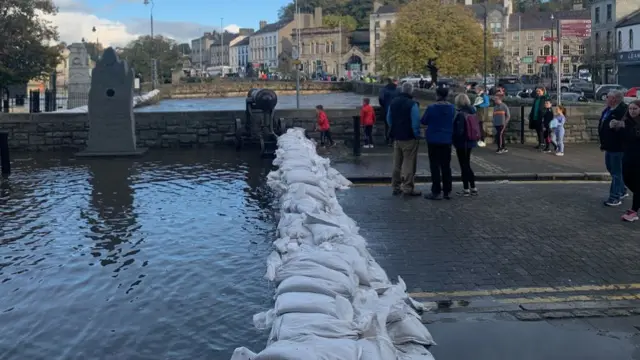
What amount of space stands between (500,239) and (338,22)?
13149 centimetres

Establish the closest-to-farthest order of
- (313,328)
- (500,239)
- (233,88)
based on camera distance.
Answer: (313,328) → (500,239) → (233,88)

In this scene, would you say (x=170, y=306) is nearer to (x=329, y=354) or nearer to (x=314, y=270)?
(x=314, y=270)

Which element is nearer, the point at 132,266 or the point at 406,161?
the point at 132,266

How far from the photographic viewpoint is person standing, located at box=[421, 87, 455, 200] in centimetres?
1119

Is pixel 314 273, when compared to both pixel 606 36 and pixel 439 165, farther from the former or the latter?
pixel 606 36

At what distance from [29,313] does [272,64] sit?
137077 mm

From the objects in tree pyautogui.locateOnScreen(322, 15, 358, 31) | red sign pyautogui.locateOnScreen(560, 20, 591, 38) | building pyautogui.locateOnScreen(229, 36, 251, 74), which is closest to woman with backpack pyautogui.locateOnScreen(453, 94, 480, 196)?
red sign pyautogui.locateOnScreen(560, 20, 591, 38)

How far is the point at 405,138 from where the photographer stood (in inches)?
455

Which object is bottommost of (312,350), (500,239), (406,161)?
(500,239)

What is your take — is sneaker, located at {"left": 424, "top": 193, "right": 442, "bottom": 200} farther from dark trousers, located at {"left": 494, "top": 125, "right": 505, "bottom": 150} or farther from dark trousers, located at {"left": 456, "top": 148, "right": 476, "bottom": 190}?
dark trousers, located at {"left": 494, "top": 125, "right": 505, "bottom": 150}

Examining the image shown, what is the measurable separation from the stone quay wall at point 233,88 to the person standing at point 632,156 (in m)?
58.3

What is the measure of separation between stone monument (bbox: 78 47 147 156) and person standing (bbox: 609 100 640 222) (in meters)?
12.0

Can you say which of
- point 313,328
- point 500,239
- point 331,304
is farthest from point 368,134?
point 313,328

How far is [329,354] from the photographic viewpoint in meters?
4.01
